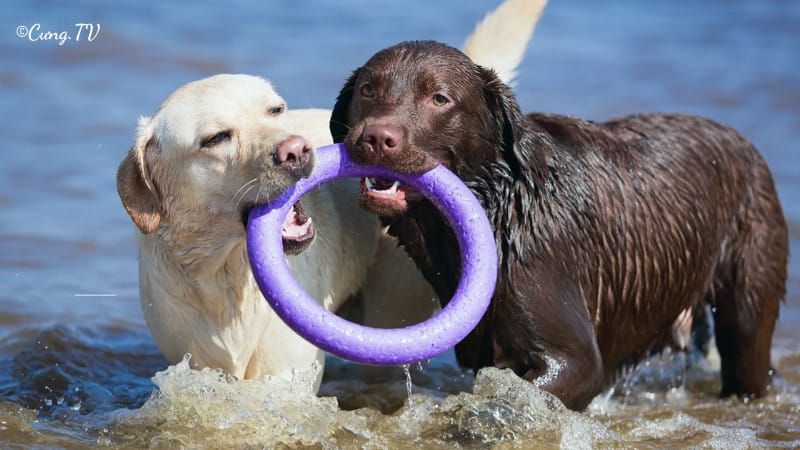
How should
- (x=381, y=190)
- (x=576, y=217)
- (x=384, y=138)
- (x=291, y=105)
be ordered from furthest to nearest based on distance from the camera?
(x=291, y=105) < (x=576, y=217) < (x=381, y=190) < (x=384, y=138)

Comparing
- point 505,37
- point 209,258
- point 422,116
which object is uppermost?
point 505,37

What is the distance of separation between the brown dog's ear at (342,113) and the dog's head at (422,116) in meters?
0.02

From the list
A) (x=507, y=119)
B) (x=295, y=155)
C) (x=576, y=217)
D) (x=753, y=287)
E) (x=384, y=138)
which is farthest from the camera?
(x=753, y=287)

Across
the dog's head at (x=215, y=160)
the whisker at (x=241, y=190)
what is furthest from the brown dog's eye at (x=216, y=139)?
the whisker at (x=241, y=190)

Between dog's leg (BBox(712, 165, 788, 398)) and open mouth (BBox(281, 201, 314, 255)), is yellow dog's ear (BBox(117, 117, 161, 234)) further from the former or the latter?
dog's leg (BBox(712, 165, 788, 398))

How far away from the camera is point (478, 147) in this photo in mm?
5094

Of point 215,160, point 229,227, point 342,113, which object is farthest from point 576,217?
point 215,160

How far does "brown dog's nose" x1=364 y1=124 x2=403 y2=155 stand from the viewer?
473 cm

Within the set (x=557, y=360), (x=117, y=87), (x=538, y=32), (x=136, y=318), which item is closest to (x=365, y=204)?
(x=557, y=360)

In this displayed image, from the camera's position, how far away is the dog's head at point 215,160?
15.3ft

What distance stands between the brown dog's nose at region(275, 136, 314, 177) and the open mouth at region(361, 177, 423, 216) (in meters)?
0.34

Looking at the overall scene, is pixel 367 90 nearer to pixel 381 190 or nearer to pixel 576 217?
pixel 381 190

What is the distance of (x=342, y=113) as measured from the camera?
17.5 ft

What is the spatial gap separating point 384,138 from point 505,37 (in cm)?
167
